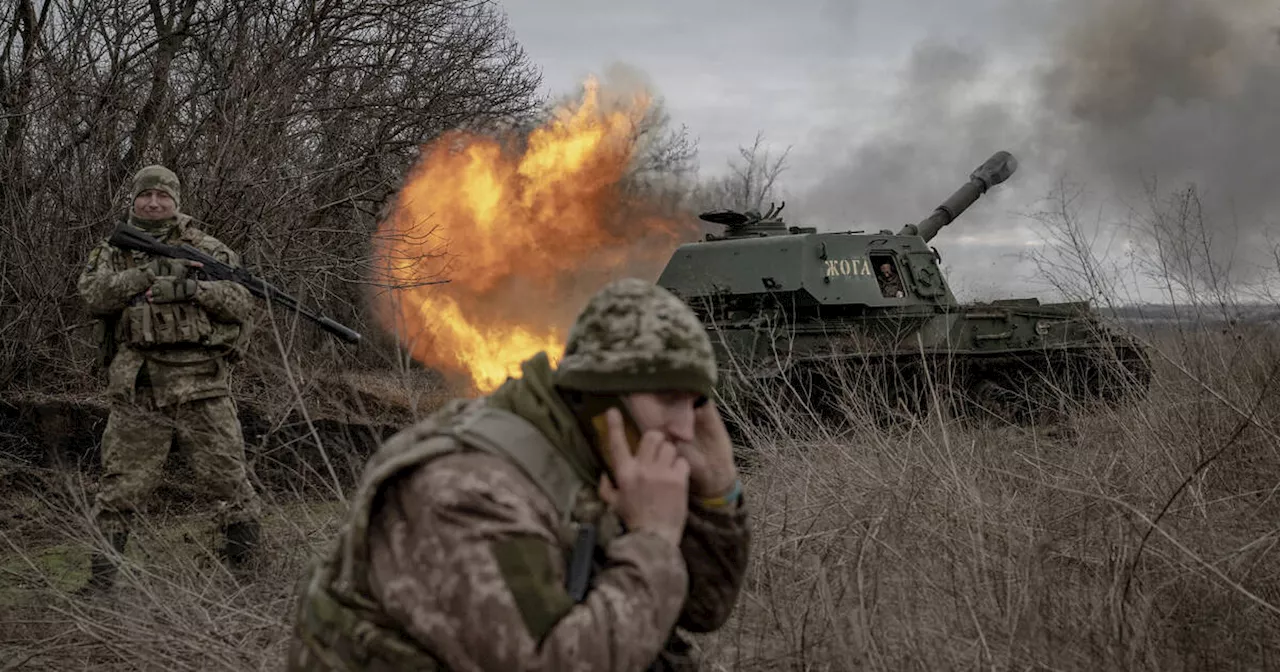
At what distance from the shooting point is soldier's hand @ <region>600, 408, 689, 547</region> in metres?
1.74

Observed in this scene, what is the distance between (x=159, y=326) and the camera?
16.2 ft

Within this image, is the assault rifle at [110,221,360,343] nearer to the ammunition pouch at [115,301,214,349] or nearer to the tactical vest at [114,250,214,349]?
the tactical vest at [114,250,214,349]

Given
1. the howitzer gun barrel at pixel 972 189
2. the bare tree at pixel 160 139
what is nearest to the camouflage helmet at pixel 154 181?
the bare tree at pixel 160 139

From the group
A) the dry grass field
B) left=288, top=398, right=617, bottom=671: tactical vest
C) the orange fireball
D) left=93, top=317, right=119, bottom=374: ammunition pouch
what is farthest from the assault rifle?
the orange fireball

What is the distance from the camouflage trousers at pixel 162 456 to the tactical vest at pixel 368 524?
3253 millimetres

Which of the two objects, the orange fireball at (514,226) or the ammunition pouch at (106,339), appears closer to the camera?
the ammunition pouch at (106,339)

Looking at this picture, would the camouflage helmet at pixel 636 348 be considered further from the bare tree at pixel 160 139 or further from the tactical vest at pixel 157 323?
the bare tree at pixel 160 139

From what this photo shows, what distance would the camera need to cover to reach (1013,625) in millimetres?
2777

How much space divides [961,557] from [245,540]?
10.2 ft

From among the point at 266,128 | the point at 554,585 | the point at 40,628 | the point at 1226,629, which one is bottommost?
the point at 40,628

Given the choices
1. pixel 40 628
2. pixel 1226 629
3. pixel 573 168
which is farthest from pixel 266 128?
pixel 1226 629

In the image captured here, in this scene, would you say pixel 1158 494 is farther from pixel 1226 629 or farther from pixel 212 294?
pixel 212 294

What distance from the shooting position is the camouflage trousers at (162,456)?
4.86 metres

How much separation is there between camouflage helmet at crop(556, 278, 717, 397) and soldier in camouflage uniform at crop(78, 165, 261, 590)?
3.51 metres
